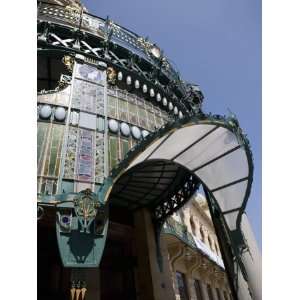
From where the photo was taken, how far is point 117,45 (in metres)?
17.0

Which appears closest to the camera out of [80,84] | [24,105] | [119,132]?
[24,105]

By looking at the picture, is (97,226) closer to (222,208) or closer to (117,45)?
(222,208)

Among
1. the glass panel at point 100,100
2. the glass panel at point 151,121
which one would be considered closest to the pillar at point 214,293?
the glass panel at point 151,121

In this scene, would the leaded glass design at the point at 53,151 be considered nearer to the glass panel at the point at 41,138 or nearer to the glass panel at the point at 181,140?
the glass panel at the point at 41,138

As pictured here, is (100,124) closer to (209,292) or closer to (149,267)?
(149,267)

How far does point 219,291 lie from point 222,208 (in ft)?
49.8

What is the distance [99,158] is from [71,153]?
3.52 ft

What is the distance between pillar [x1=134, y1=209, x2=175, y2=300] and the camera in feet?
47.8

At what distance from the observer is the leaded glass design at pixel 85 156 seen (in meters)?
11.0

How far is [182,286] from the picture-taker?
64.8 feet

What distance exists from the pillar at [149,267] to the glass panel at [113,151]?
5596 millimetres

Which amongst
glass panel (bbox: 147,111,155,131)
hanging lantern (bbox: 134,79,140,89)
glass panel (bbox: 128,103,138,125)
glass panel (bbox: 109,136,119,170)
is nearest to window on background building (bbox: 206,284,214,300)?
glass panel (bbox: 147,111,155,131)

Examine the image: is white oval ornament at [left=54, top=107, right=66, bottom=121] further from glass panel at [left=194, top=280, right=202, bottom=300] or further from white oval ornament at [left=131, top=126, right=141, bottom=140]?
glass panel at [left=194, top=280, right=202, bottom=300]

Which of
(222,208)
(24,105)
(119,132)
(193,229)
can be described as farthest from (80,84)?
(193,229)
